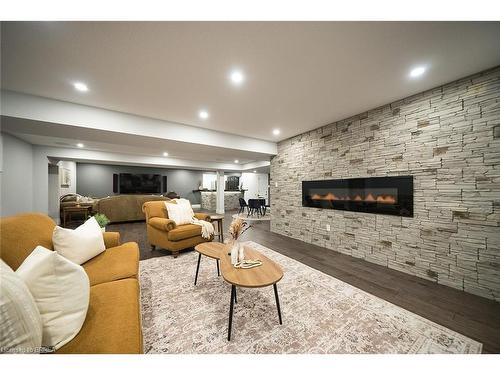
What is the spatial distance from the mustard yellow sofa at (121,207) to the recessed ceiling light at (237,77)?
5.10 metres

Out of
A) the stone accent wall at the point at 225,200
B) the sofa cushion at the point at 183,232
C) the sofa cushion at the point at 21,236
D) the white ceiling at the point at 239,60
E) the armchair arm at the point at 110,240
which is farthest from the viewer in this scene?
the stone accent wall at the point at 225,200

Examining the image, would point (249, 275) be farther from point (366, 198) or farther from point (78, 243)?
point (366, 198)

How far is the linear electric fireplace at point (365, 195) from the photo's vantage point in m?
2.48

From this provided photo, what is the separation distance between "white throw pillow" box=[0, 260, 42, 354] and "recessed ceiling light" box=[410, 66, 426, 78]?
3.32 meters

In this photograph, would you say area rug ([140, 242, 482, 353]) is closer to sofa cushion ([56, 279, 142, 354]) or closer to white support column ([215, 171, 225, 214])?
sofa cushion ([56, 279, 142, 354])

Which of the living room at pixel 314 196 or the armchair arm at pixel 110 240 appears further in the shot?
the armchair arm at pixel 110 240

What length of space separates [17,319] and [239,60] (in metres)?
2.18

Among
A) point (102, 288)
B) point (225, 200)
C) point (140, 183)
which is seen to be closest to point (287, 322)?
point (102, 288)

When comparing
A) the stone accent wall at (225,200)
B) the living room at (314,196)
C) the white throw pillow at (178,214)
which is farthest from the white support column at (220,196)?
the white throw pillow at (178,214)

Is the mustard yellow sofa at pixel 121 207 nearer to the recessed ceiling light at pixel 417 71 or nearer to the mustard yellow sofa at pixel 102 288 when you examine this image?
the mustard yellow sofa at pixel 102 288

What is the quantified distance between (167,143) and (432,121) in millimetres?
4170

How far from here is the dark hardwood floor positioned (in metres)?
1.48

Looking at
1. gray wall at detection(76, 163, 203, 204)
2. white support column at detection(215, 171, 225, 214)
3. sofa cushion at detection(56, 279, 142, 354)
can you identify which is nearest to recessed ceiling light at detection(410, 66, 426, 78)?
sofa cushion at detection(56, 279, 142, 354)

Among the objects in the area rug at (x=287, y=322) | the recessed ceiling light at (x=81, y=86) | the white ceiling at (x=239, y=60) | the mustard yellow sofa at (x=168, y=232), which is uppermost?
the white ceiling at (x=239, y=60)
